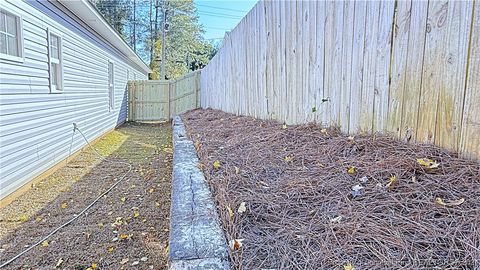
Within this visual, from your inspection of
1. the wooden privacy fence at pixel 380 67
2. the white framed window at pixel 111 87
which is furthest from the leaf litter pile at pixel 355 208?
the white framed window at pixel 111 87

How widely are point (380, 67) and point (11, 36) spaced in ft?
13.5

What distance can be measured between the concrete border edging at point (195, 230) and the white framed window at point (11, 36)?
2.90 metres

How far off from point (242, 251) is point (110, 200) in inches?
112

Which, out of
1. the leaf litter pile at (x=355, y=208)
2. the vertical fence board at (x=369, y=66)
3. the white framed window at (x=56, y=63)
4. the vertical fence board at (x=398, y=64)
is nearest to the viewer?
the leaf litter pile at (x=355, y=208)

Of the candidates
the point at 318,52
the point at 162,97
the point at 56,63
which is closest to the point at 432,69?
the point at 318,52

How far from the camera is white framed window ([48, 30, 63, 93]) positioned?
16.6 ft

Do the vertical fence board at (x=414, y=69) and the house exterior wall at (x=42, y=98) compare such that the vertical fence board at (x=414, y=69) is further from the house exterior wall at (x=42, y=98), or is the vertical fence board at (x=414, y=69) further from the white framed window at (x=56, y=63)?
the white framed window at (x=56, y=63)

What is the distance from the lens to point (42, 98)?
15.0 ft

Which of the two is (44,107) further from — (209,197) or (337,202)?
(337,202)

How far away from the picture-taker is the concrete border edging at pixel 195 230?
115 centimetres

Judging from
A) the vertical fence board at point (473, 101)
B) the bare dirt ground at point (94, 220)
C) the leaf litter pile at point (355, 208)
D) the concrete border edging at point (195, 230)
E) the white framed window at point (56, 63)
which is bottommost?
the bare dirt ground at point (94, 220)

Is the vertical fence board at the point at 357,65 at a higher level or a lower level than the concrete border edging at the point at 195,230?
higher

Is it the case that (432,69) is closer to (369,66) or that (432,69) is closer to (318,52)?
(369,66)

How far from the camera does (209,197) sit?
72.4 inches
